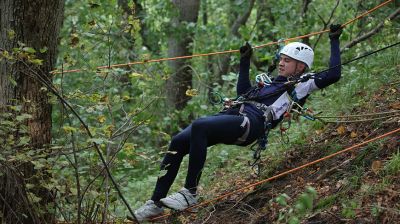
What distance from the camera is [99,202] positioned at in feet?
14.6

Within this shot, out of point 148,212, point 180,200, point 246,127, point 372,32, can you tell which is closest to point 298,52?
point 246,127

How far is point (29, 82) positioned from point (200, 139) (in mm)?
1507

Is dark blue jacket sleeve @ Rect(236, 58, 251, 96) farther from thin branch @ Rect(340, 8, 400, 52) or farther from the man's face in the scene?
thin branch @ Rect(340, 8, 400, 52)

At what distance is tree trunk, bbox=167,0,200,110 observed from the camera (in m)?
11.0

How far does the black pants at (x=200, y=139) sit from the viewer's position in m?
5.20

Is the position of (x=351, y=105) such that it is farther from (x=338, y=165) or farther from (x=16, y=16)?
(x=16, y=16)

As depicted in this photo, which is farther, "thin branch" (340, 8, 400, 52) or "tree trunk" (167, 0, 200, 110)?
"tree trunk" (167, 0, 200, 110)

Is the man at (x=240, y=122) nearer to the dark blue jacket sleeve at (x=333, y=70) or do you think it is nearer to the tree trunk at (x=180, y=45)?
the dark blue jacket sleeve at (x=333, y=70)

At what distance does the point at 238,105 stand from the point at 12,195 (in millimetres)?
2188

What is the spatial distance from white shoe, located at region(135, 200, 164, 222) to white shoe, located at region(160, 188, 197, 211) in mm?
182

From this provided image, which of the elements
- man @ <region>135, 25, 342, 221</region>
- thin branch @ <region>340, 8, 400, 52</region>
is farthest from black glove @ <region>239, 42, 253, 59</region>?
thin branch @ <region>340, 8, 400, 52</region>

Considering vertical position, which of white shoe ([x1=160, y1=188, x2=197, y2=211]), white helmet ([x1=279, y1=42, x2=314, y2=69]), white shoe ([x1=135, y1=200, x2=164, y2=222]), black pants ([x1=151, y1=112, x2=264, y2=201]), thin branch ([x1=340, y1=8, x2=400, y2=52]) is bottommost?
white shoe ([x1=135, y1=200, x2=164, y2=222])

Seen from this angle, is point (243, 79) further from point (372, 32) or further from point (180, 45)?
point (180, 45)

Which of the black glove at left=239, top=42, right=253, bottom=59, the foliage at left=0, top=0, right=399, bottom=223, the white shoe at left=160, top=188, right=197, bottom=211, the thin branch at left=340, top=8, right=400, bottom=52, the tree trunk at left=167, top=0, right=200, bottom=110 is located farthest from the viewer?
the tree trunk at left=167, top=0, right=200, bottom=110
